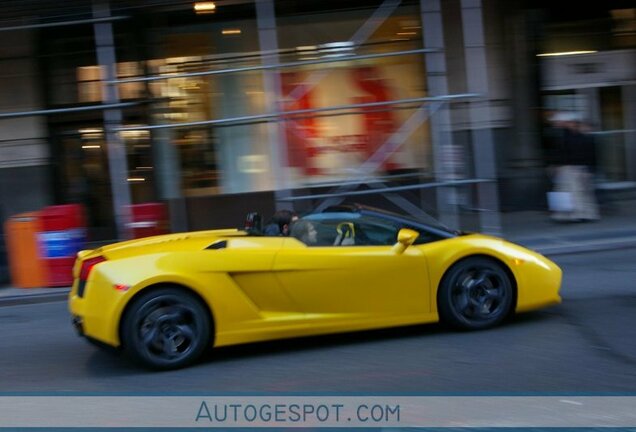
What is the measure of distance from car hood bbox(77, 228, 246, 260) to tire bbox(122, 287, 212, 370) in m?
0.44

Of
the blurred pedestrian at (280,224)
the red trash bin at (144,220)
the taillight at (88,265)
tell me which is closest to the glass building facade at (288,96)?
the red trash bin at (144,220)

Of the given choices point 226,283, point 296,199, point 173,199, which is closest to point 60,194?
point 173,199

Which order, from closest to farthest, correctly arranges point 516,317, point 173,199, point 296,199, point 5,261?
point 516,317, point 5,261, point 296,199, point 173,199

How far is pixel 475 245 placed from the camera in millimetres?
6523

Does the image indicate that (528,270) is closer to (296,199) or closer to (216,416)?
(216,416)

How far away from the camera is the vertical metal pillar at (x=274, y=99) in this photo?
11.4 metres

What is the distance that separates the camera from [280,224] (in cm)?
673

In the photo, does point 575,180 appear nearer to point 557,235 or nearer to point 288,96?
point 557,235

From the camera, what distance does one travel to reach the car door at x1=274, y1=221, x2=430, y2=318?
6.11 m

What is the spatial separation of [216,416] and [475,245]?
2.69 meters

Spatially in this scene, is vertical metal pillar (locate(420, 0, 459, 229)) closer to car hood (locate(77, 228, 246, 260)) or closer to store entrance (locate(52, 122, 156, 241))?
car hood (locate(77, 228, 246, 260))

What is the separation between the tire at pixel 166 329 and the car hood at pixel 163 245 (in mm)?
436

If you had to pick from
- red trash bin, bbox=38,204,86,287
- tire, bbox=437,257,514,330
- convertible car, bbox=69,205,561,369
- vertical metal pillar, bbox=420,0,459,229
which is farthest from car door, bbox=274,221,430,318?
vertical metal pillar, bbox=420,0,459,229

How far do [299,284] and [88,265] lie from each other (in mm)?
1654
